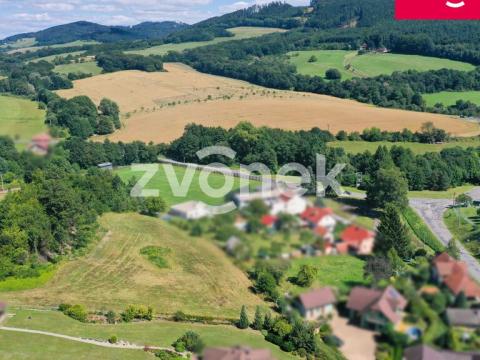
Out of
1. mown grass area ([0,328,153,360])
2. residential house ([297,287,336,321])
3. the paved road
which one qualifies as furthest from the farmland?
residential house ([297,287,336,321])

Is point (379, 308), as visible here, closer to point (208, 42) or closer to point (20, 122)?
point (20, 122)

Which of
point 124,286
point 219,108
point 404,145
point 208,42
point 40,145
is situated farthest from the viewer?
point 208,42

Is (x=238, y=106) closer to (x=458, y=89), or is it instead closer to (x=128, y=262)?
(x=458, y=89)

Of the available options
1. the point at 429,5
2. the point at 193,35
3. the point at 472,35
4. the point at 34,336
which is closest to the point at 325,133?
the point at 429,5

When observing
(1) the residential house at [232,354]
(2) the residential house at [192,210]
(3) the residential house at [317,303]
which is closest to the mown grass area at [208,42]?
(2) the residential house at [192,210]

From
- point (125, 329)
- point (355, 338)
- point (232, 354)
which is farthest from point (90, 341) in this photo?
point (355, 338)

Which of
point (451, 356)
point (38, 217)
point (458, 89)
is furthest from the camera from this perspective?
point (458, 89)
